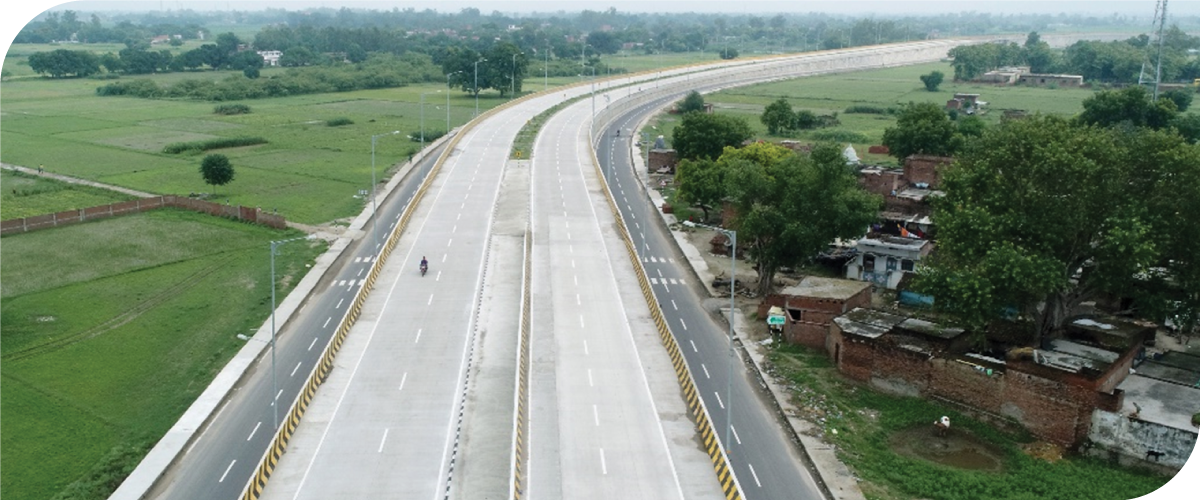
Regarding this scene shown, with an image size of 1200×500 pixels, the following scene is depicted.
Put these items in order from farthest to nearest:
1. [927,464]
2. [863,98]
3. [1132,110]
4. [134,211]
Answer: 1. [863,98]
2. [1132,110]
3. [134,211]
4. [927,464]

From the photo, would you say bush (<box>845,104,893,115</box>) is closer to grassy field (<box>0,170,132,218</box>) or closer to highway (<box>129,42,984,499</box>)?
highway (<box>129,42,984,499</box>)

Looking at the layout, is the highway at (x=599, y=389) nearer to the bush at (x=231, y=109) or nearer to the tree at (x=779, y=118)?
the tree at (x=779, y=118)

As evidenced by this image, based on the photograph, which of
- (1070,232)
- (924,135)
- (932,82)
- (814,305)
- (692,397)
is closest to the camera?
(692,397)

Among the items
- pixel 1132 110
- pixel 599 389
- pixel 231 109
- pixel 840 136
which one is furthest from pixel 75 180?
pixel 1132 110

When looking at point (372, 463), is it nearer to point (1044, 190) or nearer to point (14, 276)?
point (1044, 190)

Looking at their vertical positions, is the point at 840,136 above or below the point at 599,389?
above

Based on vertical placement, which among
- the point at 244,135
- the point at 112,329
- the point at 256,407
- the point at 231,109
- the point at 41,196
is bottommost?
the point at 256,407

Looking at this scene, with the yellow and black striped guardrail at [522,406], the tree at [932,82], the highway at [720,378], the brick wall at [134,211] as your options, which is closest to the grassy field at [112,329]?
the brick wall at [134,211]

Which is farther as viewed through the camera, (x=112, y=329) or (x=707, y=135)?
(x=707, y=135)

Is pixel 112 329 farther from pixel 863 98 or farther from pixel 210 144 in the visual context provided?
pixel 863 98
